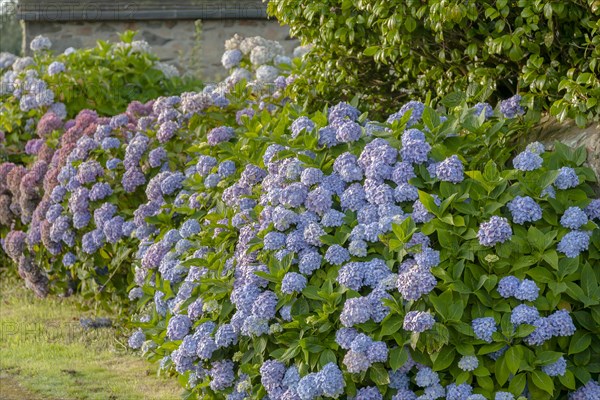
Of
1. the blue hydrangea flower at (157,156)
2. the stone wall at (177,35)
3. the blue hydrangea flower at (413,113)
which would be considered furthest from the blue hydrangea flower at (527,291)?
the stone wall at (177,35)

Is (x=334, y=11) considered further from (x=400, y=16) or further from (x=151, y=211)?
(x=151, y=211)

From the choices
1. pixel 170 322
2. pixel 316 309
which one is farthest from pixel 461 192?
pixel 170 322

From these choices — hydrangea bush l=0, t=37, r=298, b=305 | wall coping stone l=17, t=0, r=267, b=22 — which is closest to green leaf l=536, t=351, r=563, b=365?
hydrangea bush l=0, t=37, r=298, b=305

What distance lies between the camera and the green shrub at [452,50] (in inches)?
167

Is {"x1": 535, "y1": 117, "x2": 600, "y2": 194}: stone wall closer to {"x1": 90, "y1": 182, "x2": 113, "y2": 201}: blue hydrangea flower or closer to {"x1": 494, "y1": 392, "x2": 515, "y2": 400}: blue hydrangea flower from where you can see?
{"x1": 494, "y1": 392, "x2": 515, "y2": 400}: blue hydrangea flower

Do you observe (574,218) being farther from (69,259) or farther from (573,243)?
(69,259)

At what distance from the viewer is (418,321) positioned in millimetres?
3523

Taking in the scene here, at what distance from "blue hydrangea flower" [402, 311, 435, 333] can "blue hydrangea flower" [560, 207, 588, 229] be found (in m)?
0.73

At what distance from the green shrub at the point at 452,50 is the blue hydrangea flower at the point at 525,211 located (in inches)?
22.3

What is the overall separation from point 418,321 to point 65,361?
2.79m

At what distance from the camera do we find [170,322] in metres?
4.24

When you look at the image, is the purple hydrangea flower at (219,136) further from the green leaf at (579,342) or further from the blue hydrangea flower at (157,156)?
the green leaf at (579,342)

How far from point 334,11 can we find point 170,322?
206 cm

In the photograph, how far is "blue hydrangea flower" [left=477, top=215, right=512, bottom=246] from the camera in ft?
12.0
